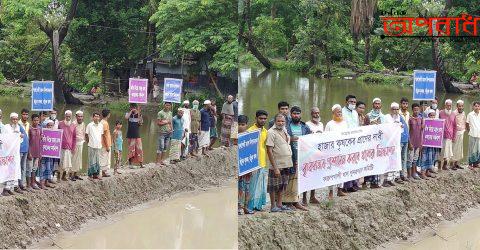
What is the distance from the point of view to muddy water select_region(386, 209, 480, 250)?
7180 mm

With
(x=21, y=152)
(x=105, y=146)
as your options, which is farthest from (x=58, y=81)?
(x=21, y=152)

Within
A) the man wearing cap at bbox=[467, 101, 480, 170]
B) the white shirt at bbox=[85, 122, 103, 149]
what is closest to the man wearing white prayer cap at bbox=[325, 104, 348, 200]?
the man wearing cap at bbox=[467, 101, 480, 170]

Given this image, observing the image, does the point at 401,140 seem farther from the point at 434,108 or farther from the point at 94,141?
the point at 94,141

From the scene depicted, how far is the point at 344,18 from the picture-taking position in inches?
269

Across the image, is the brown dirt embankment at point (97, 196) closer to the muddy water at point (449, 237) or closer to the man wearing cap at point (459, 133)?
the man wearing cap at point (459, 133)

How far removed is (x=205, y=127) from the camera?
10500 mm

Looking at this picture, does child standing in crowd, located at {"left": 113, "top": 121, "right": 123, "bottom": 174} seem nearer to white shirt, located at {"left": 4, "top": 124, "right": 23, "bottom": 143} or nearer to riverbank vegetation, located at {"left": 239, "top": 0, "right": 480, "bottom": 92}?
white shirt, located at {"left": 4, "top": 124, "right": 23, "bottom": 143}

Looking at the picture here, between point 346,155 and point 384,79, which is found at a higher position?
point 384,79

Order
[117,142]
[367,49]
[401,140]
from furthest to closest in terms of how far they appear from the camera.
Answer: [117,142]
[401,140]
[367,49]

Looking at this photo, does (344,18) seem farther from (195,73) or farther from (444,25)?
(195,73)

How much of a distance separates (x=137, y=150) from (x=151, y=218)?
54.5 inches

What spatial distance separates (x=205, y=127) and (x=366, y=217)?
401cm

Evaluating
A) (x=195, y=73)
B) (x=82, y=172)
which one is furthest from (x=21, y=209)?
(x=195, y=73)

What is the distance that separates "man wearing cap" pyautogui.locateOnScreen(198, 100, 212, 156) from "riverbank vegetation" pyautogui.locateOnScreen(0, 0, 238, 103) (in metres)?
0.89
